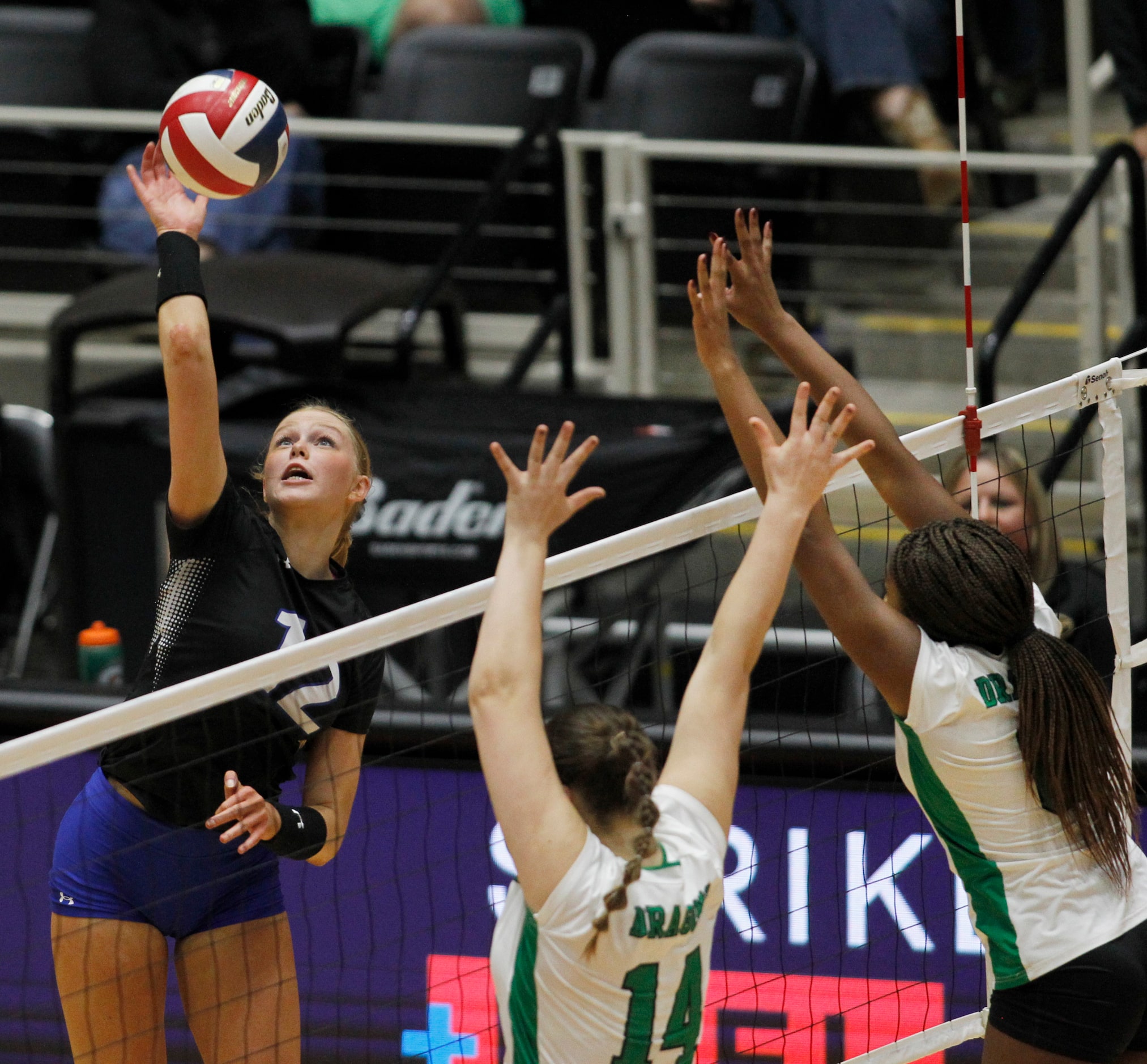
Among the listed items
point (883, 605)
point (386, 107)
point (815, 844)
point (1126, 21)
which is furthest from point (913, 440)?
point (386, 107)

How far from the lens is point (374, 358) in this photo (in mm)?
7383

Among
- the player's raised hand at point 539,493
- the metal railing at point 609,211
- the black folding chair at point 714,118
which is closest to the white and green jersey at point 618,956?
the player's raised hand at point 539,493

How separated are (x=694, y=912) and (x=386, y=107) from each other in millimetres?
5848

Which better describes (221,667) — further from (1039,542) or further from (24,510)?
(24,510)

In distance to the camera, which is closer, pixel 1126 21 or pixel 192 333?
pixel 192 333

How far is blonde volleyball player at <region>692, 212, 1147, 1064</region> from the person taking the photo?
2.86 meters

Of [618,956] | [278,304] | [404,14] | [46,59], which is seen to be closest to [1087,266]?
[278,304]

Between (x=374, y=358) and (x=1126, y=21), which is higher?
(x=1126, y=21)

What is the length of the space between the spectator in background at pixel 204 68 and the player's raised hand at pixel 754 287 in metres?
4.37

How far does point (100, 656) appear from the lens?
5.49 meters

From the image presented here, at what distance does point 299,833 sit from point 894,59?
4868 millimetres

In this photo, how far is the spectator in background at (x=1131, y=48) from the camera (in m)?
6.20

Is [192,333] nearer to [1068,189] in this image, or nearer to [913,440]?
[913,440]

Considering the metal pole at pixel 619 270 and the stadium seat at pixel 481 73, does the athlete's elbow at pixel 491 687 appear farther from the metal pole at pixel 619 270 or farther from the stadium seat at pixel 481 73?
the stadium seat at pixel 481 73
